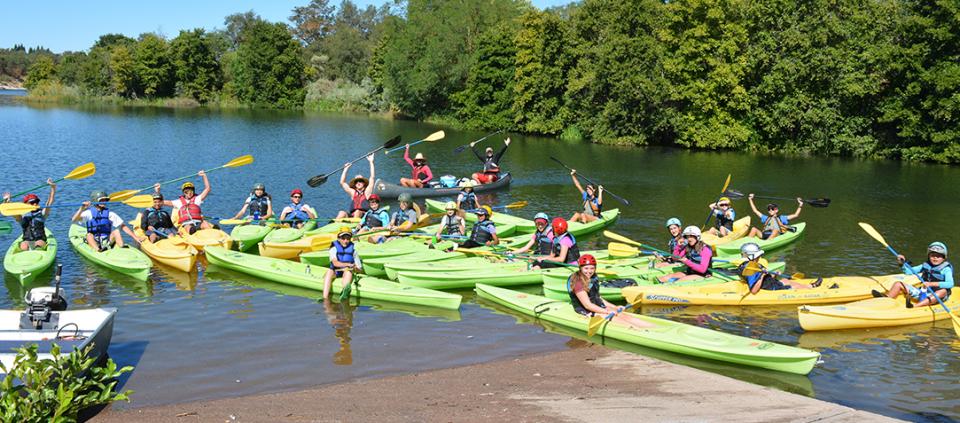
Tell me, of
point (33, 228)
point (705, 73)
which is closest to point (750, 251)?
point (33, 228)

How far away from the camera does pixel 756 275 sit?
531 inches

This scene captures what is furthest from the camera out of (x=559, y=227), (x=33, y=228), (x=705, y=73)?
(x=705, y=73)

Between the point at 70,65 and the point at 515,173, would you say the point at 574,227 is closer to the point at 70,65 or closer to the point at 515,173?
the point at 515,173

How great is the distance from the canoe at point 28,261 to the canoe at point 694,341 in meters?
8.91

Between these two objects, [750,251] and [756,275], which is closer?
[750,251]

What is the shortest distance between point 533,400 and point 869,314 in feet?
20.7

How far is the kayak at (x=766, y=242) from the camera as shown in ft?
57.4

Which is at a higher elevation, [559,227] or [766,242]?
[559,227]

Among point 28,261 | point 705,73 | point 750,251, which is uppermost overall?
point 705,73

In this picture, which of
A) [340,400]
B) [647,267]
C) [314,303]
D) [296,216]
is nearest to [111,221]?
[296,216]

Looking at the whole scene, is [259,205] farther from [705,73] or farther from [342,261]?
[705,73]

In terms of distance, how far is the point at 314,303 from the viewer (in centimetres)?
1367

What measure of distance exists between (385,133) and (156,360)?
42.6m

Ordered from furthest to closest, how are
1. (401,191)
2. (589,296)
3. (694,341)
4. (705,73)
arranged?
(705,73), (401,191), (589,296), (694,341)
